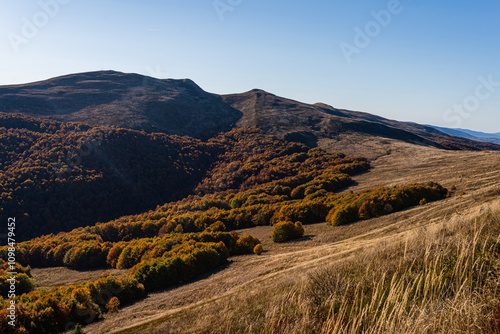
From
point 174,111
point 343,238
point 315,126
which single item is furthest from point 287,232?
point 174,111

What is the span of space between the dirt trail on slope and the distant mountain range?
140 feet

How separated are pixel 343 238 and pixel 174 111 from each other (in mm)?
143686

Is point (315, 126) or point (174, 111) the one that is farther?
point (174, 111)

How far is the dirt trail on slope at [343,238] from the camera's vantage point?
64.6 feet

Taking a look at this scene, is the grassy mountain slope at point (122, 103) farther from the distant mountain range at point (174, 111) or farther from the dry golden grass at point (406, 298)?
the dry golden grass at point (406, 298)

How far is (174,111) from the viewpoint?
159m

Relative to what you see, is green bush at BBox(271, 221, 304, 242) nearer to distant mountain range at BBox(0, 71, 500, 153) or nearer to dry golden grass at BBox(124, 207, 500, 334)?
dry golden grass at BBox(124, 207, 500, 334)

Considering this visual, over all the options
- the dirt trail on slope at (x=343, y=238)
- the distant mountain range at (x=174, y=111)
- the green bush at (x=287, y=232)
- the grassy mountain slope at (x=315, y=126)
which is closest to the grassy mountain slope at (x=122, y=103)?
the distant mountain range at (x=174, y=111)

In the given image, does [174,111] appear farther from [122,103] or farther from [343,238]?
[343,238]

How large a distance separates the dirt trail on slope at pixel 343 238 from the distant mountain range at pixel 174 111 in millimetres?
42821

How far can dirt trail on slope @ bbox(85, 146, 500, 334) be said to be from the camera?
19688 mm

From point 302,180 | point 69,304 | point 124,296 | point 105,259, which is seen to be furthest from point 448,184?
point 105,259

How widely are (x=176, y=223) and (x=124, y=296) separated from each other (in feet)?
111

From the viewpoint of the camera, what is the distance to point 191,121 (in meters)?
159
